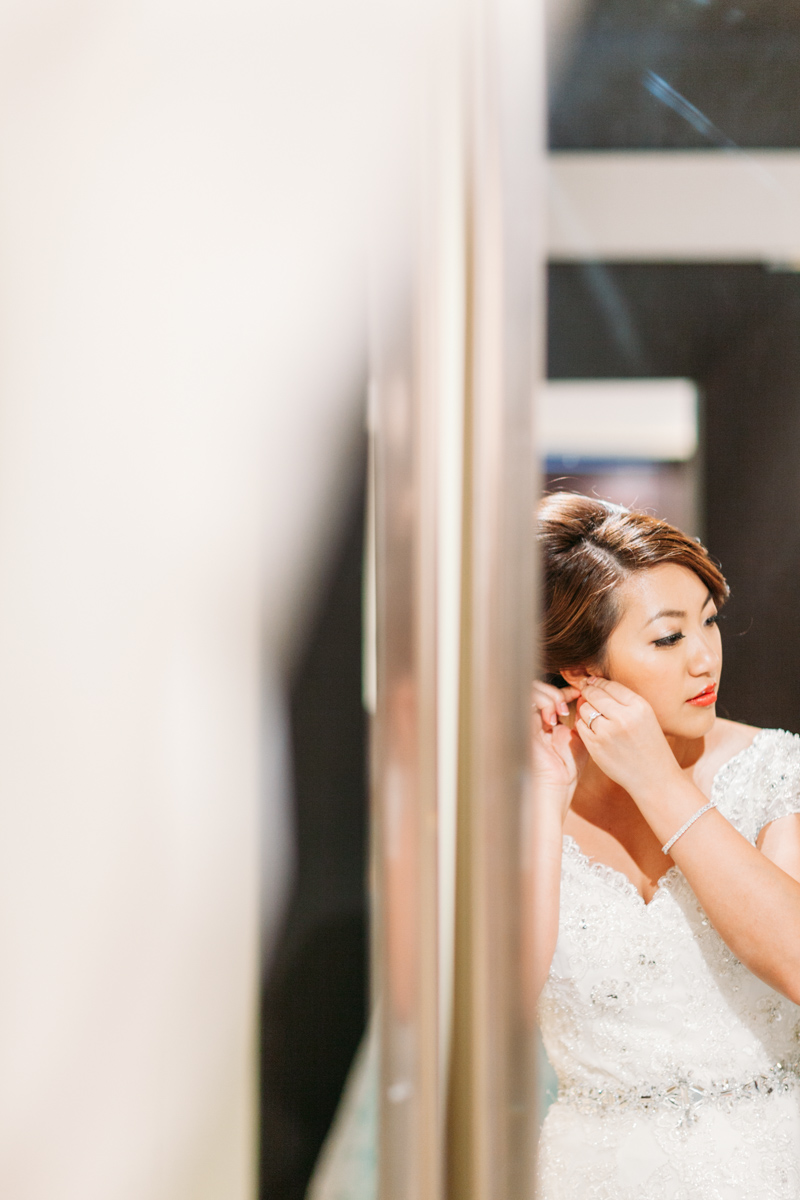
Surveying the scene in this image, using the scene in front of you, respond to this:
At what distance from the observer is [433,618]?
71 cm

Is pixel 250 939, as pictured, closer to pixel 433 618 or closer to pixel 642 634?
pixel 433 618

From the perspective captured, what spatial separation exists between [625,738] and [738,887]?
0.17 meters

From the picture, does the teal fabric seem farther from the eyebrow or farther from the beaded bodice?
the eyebrow

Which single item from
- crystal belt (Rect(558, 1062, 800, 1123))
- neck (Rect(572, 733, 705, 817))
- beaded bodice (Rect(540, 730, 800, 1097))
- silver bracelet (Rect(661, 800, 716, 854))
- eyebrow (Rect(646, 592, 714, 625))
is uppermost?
eyebrow (Rect(646, 592, 714, 625))

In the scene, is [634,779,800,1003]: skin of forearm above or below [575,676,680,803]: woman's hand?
below

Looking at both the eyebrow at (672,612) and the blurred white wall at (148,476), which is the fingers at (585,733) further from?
the blurred white wall at (148,476)

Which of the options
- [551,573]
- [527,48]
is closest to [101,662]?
[551,573]

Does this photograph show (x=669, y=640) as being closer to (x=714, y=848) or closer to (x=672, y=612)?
(x=672, y=612)

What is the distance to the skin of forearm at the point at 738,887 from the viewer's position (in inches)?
27.5

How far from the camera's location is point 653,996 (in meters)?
0.75

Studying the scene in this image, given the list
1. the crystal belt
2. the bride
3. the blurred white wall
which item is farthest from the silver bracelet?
the blurred white wall

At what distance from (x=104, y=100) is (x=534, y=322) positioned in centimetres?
52

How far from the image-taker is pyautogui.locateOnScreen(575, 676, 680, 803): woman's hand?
0.73m

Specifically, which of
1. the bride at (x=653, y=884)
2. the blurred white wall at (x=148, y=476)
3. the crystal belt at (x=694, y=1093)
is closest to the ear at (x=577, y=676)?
the bride at (x=653, y=884)
